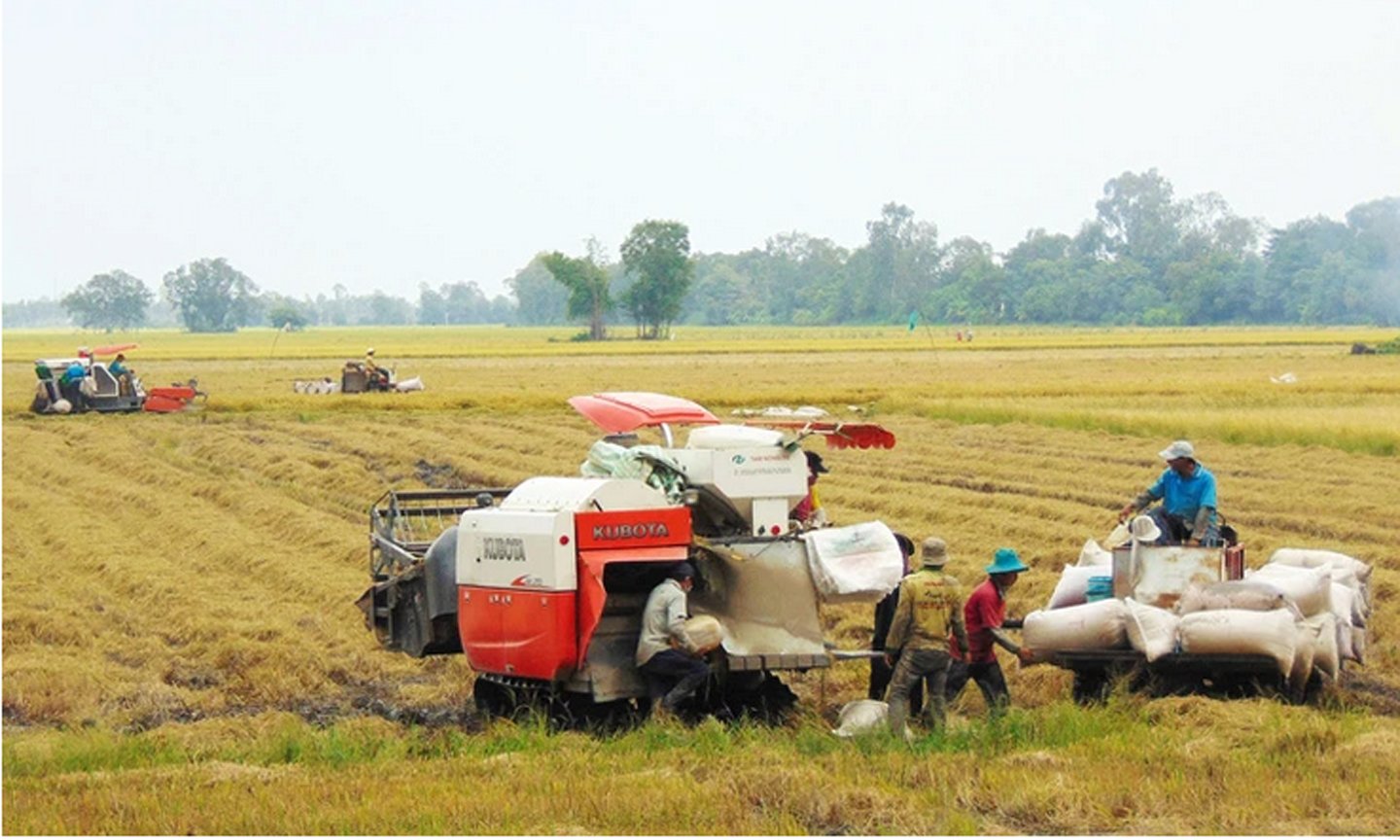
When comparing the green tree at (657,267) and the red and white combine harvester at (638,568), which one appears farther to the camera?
the green tree at (657,267)

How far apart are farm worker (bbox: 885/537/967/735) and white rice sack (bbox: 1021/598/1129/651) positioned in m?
0.90

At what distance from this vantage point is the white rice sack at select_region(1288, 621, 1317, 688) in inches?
454

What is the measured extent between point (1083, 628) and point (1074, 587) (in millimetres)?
1273

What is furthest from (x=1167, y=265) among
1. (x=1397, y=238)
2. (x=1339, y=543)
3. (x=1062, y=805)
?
(x=1062, y=805)

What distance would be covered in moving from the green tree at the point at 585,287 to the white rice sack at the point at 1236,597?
348 ft

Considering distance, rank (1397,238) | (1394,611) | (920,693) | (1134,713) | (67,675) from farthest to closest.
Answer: (1397,238) → (1394,611) → (67,675) → (920,693) → (1134,713)

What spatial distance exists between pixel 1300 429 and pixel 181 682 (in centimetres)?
2202

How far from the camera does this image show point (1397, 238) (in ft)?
519

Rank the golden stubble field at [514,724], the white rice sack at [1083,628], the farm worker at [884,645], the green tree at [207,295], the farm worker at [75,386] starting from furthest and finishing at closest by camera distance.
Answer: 1. the green tree at [207,295]
2. the farm worker at [75,386]
3. the farm worker at [884,645]
4. the white rice sack at [1083,628]
5. the golden stubble field at [514,724]

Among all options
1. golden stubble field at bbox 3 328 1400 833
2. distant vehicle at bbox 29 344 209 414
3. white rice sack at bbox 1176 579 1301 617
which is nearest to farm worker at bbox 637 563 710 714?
golden stubble field at bbox 3 328 1400 833

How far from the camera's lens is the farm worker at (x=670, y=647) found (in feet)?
37.8

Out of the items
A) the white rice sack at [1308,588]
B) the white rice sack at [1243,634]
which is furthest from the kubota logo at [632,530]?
the white rice sack at [1308,588]

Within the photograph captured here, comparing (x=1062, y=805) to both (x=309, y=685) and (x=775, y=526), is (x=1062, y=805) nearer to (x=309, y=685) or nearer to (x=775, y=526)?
(x=775, y=526)

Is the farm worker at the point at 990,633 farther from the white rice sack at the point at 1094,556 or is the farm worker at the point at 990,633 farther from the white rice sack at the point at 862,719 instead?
the white rice sack at the point at 1094,556
